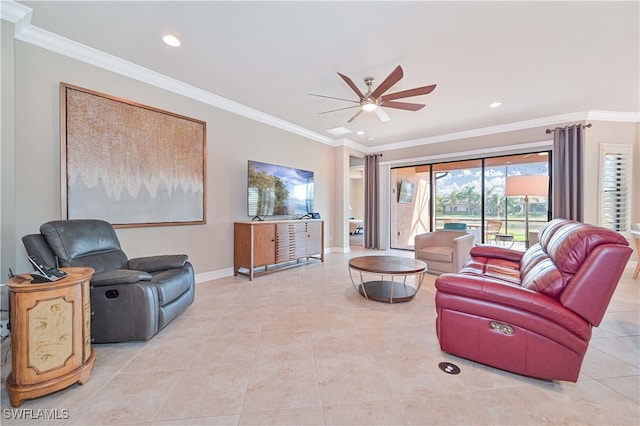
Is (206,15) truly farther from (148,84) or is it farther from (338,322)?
(338,322)

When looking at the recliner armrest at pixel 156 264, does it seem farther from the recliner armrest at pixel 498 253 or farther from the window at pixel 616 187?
the window at pixel 616 187

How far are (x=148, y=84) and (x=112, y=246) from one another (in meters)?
2.02

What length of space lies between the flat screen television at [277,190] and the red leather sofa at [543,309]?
127 inches

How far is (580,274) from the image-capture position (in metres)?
1.53

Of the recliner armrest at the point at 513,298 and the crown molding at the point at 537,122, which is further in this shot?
the crown molding at the point at 537,122

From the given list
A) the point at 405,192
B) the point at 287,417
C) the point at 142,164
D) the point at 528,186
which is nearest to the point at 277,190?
the point at 142,164

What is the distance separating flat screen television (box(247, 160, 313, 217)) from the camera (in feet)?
14.2

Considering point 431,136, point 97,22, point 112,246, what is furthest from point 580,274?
point 431,136

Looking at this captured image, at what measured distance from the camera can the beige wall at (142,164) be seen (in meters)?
2.42

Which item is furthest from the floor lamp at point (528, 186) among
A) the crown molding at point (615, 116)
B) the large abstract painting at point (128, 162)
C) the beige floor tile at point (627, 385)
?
the large abstract painting at point (128, 162)

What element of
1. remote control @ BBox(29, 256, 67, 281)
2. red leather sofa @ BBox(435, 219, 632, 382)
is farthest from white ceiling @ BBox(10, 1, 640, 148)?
remote control @ BBox(29, 256, 67, 281)

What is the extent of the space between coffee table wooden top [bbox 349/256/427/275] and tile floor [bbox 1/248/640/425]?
1.50ft

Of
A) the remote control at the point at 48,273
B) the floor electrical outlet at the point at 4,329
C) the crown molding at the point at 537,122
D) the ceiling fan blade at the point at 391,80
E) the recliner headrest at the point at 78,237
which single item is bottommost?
the floor electrical outlet at the point at 4,329

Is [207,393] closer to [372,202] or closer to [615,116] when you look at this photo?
[372,202]
